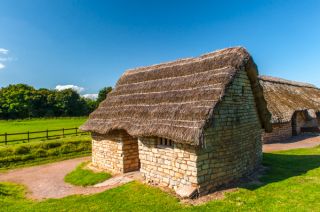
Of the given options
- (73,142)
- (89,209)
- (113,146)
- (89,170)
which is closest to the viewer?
(89,209)

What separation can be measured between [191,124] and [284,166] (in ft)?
22.6

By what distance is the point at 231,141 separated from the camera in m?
10.6

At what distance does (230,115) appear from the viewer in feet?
34.5

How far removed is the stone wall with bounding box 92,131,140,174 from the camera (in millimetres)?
13023

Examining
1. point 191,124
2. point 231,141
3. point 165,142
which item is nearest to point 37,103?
point 165,142

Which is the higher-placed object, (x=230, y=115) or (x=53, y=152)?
(x=230, y=115)

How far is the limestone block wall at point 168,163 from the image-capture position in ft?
30.3

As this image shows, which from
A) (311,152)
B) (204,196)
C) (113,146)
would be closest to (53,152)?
(113,146)

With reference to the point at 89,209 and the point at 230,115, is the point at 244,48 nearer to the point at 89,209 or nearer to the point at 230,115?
the point at 230,115

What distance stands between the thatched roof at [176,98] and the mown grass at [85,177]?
7.59 feet

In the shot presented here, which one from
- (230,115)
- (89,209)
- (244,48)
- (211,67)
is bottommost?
(89,209)

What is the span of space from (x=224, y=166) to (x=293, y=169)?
4514 millimetres

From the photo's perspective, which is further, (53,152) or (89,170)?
(53,152)

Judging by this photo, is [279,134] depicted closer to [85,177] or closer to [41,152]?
[85,177]
